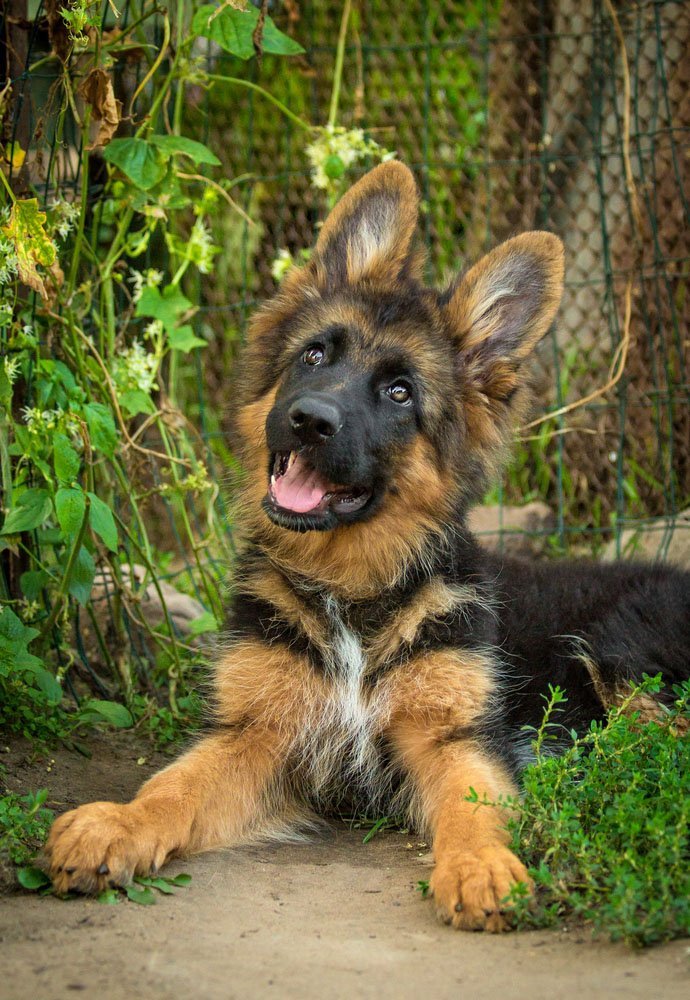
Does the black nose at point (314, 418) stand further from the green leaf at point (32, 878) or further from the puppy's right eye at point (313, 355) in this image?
the green leaf at point (32, 878)

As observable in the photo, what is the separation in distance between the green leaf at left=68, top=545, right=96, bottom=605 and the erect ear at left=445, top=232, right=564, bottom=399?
1588 millimetres

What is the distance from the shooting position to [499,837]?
3.20m

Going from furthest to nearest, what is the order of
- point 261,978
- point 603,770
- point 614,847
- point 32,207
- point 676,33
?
1. point 676,33
2. point 32,207
3. point 603,770
4. point 614,847
5. point 261,978

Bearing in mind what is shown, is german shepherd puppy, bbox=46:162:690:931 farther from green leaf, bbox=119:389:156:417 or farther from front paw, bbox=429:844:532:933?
green leaf, bbox=119:389:156:417

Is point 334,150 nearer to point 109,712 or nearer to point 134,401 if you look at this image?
point 134,401

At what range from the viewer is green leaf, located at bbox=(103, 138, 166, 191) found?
4234 mm

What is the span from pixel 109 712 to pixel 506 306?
7.05 ft

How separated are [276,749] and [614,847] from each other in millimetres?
1275

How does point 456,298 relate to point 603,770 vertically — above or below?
Answer: above

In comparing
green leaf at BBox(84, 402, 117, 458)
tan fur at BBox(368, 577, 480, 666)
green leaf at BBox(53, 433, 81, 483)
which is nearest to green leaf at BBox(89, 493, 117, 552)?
green leaf at BBox(53, 433, 81, 483)

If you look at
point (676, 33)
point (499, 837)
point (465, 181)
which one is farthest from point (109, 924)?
point (465, 181)

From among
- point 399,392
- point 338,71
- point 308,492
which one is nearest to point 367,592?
point 308,492

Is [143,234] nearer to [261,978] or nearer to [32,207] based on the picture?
[32,207]

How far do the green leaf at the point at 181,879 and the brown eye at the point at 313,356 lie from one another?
5.82 feet
